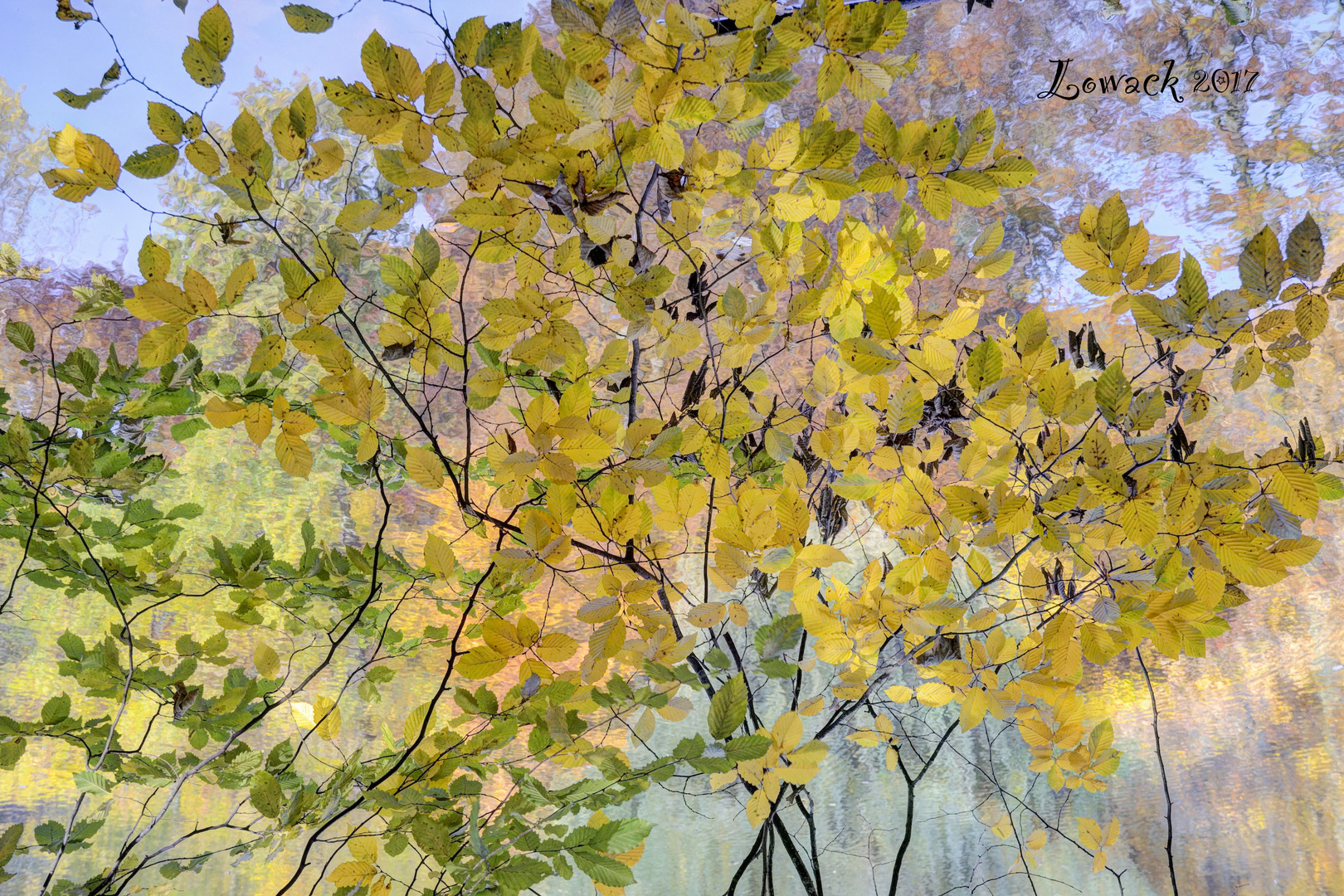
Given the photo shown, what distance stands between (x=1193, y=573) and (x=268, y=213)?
3.59 m

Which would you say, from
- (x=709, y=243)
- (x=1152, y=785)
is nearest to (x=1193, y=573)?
(x=709, y=243)

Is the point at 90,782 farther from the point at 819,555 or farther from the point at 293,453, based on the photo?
the point at 819,555

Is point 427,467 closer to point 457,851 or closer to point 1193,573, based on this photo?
point 457,851

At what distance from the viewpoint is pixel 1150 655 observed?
152 inches

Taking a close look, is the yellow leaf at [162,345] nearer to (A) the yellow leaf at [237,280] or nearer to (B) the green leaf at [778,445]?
(A) the yellow leaf at [237,280]

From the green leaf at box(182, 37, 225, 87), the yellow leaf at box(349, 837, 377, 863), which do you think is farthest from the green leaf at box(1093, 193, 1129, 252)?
the yellow leaf at box(349, 837, 377, 863)

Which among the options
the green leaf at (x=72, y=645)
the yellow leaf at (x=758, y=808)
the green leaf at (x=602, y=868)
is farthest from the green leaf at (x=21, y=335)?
the yellow leaf at (x=758, y=808)

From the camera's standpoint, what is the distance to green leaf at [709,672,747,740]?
2.06 ft

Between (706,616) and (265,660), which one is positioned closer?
(706,616)

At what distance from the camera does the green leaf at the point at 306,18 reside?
0.53 m

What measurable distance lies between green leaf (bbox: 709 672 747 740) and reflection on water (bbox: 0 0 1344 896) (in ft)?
9.52

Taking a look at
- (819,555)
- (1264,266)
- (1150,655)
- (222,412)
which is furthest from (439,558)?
(1150,655)

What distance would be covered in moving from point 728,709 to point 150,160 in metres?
0.58

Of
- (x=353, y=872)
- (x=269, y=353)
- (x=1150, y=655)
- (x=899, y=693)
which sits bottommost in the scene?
(x=353, y=872)
